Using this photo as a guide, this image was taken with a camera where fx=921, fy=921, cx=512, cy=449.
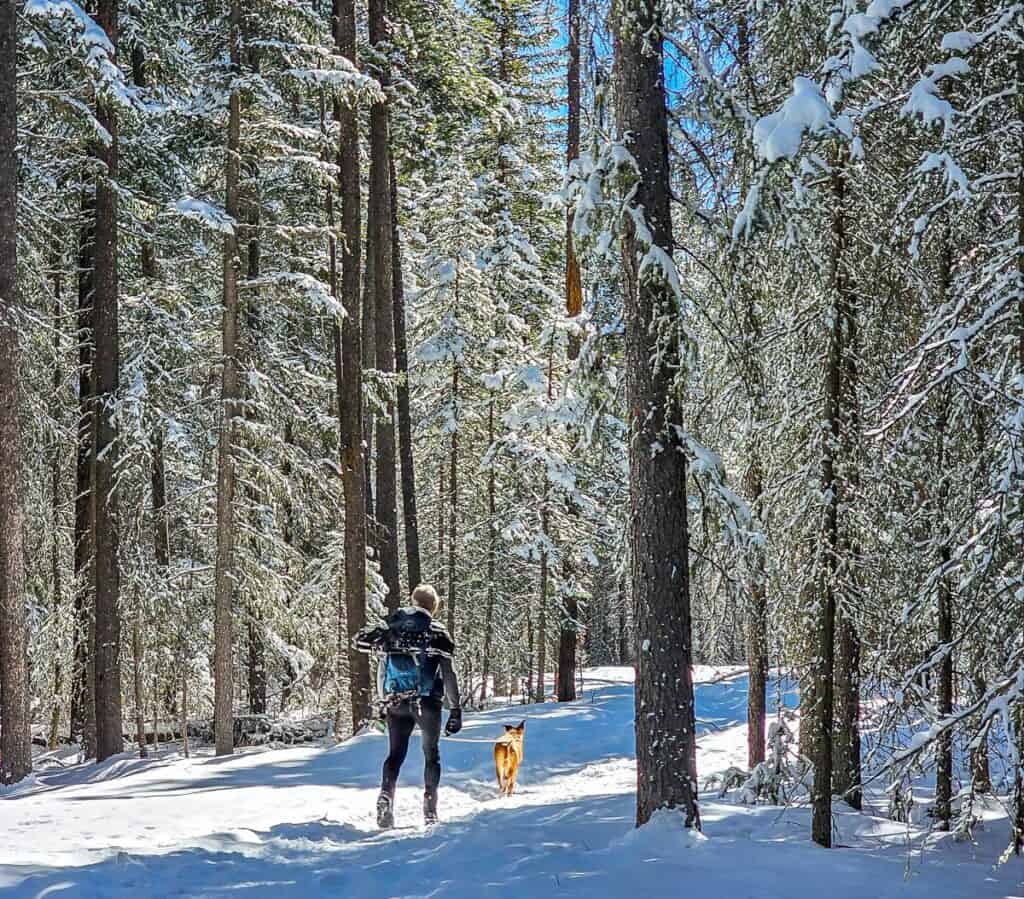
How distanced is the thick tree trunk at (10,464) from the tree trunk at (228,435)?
9.95 feet

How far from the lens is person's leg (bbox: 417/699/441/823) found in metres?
8.87

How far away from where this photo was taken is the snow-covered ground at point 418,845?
5.82 metres

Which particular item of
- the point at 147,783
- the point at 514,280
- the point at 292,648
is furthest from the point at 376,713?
the point at 514,280

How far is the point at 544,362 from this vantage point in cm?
2194

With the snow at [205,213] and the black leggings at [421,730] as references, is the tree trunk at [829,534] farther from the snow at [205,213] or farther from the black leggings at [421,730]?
the snow at [205,213]

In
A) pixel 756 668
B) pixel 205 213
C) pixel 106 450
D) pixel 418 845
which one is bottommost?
pixel 418 845

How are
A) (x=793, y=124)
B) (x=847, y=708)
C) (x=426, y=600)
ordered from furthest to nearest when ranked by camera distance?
(x=426, y=600) → (x=847, y=708) → (x=793, y=124)

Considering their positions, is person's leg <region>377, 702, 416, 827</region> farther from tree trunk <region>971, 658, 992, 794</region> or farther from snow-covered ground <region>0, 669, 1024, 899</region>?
tree trunk <region>971, 658, 992, 794</region>

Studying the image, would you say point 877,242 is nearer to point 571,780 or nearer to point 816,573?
point 816,573

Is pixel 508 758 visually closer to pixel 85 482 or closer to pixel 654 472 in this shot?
pixel 654 472

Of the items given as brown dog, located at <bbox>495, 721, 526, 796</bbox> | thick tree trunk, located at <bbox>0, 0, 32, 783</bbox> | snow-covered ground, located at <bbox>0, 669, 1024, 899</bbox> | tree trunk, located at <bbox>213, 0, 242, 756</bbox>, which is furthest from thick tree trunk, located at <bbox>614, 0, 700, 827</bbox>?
tree trunk, located at <bbox>213, 0, 242, 756</bbox>

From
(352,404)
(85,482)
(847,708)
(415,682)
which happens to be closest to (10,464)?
(85,482)

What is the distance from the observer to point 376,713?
1573cm

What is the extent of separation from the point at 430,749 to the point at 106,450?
810cm
